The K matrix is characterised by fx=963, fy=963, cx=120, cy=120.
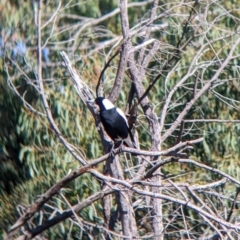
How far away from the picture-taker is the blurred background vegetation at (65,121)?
8250mm

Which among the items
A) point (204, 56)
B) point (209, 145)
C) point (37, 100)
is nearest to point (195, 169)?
point (209, 145)

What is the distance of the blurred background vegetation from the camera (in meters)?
8.25

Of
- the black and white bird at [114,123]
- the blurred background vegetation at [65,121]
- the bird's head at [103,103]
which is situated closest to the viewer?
the bird's head at [103,103]

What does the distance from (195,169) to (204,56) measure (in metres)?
1.03

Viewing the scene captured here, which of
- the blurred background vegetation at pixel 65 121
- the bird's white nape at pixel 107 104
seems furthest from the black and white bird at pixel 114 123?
the blurred background vegetation at pixel 65 121

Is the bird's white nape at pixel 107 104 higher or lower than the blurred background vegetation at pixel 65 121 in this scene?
higher

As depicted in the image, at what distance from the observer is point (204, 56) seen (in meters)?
8.68

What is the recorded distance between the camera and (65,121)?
8.33 m

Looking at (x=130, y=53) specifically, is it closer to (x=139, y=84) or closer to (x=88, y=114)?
(x=139, y=84)

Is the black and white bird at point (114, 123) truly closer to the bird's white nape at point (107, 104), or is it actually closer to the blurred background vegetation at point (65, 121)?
the bird's white nape at point (107, 104)

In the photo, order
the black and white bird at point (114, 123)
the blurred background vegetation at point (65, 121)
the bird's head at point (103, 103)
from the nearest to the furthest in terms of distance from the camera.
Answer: the bird's head at point (103, 103) < the black and white bird at point (114, 123) < the blurred background vegetation at point (65, 121)

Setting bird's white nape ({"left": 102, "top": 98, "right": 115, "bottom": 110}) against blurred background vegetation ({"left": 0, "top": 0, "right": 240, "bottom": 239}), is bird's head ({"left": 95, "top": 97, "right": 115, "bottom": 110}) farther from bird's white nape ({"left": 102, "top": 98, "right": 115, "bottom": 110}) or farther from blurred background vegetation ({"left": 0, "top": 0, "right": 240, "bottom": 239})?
blurred background vegetation ({"left": 0, "top": 0, "right": 240, "bottom": 239})

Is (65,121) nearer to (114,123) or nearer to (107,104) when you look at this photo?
(114,123)

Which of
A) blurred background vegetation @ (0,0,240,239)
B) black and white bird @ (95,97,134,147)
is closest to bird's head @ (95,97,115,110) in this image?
black and white bird @ (95,97,134,147)
